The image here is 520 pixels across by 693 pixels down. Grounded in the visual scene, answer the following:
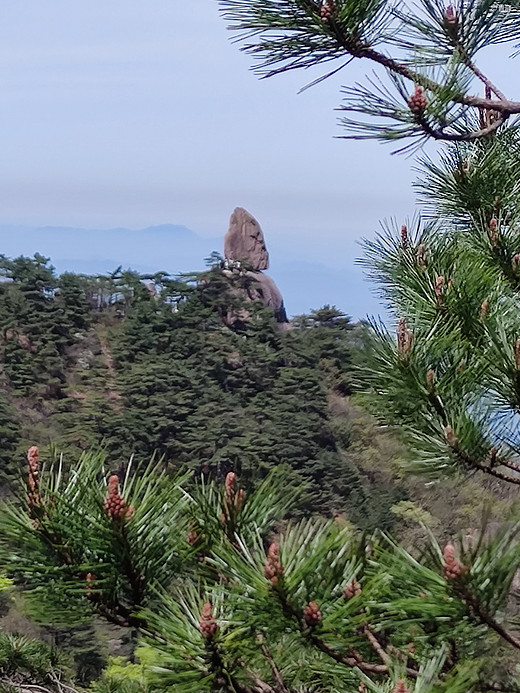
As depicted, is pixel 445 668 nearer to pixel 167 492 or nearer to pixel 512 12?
pixel 167 492

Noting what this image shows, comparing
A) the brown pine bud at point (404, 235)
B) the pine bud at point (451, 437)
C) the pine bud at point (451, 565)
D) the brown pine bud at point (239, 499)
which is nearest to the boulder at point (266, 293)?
the brown pine bud at point (404, 235)

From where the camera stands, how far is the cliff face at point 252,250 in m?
14.9

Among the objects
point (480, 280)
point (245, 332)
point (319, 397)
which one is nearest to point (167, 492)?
point (480, 280)

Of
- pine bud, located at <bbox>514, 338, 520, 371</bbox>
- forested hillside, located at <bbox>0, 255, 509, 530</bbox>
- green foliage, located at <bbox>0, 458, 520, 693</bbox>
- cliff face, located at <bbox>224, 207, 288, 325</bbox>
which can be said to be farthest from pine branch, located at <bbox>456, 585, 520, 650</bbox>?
cliff face, located at <bbox>224, 207, 288, 325</bbox>

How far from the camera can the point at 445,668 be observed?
56cm

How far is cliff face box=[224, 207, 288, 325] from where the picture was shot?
14891mm

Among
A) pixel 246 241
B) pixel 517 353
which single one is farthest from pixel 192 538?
pixel 246 241

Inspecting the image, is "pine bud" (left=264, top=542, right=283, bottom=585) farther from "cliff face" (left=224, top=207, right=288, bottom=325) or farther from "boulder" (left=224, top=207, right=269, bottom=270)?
"boulder" (left=224, top=207, right=269, bottom=270)

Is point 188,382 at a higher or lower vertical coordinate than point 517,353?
lower

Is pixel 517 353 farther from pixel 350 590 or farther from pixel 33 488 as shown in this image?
pixel 33 488

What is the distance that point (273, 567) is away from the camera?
44cm

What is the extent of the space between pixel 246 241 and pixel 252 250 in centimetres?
23

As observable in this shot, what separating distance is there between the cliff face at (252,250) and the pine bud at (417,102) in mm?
13853

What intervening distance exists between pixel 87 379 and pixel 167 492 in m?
11.5
